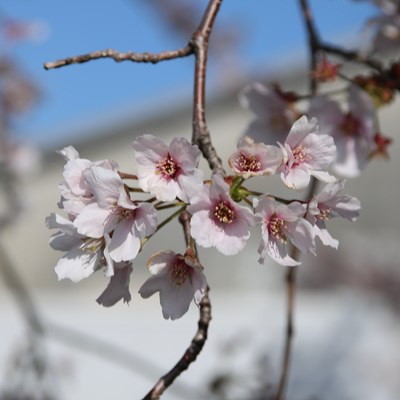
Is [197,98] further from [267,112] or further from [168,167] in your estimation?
[267,112]

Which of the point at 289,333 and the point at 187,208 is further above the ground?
the point at 187,208

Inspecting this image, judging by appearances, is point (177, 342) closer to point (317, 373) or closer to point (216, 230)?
point (317, 373)

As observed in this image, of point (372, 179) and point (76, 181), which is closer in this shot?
point (76, 181)

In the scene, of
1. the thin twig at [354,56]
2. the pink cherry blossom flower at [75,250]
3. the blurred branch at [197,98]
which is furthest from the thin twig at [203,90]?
the thin twig at [354,56]

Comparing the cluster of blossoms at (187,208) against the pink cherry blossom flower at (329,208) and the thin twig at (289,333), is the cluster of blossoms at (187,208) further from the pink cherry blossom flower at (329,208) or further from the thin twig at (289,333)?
the thin twig at (289,333)

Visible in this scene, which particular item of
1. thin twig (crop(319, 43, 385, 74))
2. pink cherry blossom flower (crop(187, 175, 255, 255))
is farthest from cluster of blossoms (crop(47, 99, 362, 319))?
thin twig (crop(319, 43, 385, 74))

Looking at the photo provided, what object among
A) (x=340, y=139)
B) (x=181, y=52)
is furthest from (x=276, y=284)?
(x=181, y=52)

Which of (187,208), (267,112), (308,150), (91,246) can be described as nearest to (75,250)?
(91,246)
